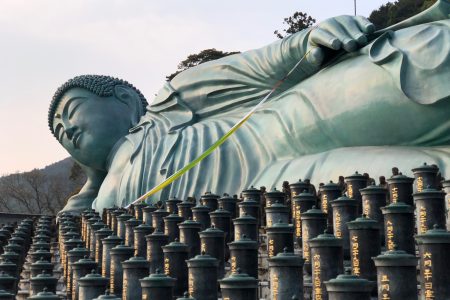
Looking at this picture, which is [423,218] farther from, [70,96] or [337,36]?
[70,96]

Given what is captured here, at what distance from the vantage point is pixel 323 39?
900cm

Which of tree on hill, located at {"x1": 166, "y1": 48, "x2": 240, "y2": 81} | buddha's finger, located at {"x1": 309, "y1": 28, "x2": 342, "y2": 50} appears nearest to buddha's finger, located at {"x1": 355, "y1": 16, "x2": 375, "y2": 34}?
buddha's finger, located at {"x1": 309, "y1": 28, "x2": 342, "y2": 50}

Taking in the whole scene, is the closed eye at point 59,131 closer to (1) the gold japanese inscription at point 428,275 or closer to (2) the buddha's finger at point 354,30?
(2) the buddha's finger at point 354,30

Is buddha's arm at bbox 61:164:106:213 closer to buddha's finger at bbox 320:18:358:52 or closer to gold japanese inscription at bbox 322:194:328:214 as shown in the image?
buddha's finger at bbox 320:18:358:52

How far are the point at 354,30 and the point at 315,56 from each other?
53 cm

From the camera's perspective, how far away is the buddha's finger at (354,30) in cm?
879

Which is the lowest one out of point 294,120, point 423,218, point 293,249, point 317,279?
point 317,279

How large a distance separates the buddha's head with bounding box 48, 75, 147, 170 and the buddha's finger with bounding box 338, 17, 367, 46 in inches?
151

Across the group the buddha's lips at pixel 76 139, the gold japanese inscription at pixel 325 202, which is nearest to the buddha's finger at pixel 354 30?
the gold japanese inscription at pixel 325 202

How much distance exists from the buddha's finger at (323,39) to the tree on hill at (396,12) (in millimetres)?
18925

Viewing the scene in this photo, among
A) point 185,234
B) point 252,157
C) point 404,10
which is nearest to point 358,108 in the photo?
point 252,157

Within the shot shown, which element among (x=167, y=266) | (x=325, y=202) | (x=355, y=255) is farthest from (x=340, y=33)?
(x=355, y=255)

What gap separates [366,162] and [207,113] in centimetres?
313

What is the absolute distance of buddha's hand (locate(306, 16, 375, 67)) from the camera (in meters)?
8.82
